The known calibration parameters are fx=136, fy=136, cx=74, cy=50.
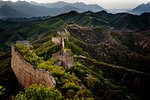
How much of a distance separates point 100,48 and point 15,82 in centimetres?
7903

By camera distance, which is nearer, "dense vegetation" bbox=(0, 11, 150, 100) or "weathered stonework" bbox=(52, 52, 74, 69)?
"dense vegetation" bbox=(0, 11, 150, 100)

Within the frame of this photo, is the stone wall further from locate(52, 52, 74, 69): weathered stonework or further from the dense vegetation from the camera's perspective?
locate(52, 52, 74, 69): weathered stonework

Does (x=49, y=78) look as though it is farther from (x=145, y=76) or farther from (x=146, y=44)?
(x=146, y=44)

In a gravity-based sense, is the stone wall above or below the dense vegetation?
above

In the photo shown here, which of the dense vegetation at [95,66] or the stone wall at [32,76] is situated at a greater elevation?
the stone wall at [32,76]

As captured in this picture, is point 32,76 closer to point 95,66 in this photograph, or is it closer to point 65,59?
point 65,59

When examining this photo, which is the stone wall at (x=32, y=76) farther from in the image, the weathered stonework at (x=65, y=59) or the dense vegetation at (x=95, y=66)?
the weathered stonework at (x=65, y=59)

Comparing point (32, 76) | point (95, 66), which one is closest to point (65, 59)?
point (32, 76)

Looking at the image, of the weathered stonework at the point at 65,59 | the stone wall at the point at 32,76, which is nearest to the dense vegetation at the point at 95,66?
the stone wall at the point at 32,76

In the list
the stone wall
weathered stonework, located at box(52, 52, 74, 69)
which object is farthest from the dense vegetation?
weathered stonework, located at box(52, 52, 74, 69)

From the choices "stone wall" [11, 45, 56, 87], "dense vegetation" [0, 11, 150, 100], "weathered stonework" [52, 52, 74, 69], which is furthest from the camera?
"weathered stonework" [52, 52, 74, 69]

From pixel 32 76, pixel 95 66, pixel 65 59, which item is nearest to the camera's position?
pixel 32 76

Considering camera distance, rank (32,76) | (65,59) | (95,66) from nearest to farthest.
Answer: (32,76) → (65,59) → (95,66)

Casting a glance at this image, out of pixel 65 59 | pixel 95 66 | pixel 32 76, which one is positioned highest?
pixel 32 76
